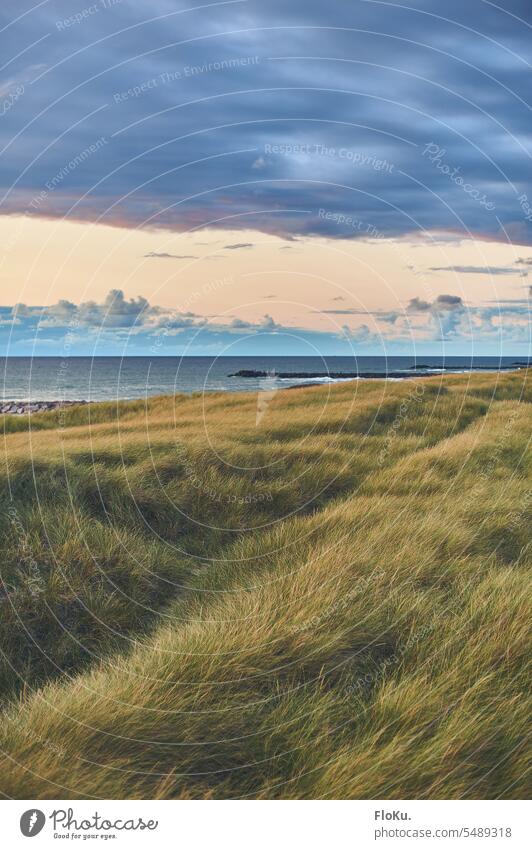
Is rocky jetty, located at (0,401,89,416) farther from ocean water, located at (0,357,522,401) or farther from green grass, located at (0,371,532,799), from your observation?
ocean water, located at (0,357,522,401)

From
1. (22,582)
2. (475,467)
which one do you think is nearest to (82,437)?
(22,582)

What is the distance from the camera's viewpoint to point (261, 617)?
4.96m

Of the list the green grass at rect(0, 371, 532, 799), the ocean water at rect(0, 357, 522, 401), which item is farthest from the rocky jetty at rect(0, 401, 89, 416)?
the ocean water at rect(0, 357, 522, 401)

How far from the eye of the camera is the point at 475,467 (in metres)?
8.77

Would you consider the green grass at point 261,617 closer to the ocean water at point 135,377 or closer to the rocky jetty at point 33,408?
the rocky jetty at point 33,408

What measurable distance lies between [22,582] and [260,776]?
2937mm

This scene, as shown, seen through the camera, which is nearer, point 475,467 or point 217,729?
point 217,729

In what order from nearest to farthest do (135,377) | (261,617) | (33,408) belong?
(261,617)
(33,408)
(135,377)

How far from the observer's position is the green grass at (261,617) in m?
3.77

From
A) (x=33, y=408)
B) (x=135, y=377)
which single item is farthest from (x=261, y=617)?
(x=135, y=377)

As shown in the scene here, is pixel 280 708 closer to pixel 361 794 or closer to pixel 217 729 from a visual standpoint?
pixel 217 729

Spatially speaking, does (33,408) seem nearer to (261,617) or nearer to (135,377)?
(261,617)

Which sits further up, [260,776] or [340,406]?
[340,406]

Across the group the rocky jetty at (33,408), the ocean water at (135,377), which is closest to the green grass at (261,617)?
the rocky jetty at (33,408)
